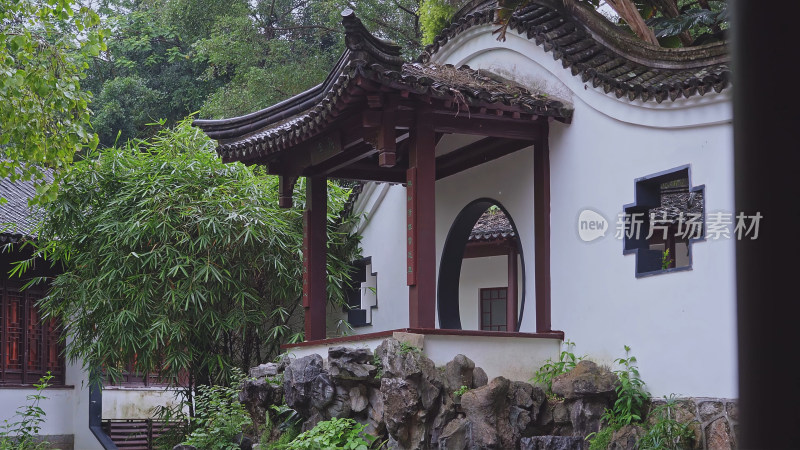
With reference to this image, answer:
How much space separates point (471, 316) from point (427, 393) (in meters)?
7.94

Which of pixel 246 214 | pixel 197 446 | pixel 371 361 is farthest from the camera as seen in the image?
pixel 246 214

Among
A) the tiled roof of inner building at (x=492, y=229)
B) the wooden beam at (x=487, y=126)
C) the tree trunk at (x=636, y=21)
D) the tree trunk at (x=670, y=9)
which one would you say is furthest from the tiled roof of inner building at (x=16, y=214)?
the tree trunk at (x=670, y=9)

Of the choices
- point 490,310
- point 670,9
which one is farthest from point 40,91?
point 490,310

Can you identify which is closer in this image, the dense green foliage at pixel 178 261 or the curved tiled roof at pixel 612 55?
the curved tiled roof at pixel 612 55

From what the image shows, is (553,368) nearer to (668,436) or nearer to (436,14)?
(668,436)

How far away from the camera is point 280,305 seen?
11.0 meters

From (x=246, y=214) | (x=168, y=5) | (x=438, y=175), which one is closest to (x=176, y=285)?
(x=246, y=214)

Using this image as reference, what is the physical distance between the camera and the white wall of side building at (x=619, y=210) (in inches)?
248

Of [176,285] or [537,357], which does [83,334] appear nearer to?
[176,285]

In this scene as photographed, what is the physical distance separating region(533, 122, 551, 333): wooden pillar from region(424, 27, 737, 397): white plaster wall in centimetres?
6

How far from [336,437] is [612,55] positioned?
3.94m

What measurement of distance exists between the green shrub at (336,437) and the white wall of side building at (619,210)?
1906 millimetres

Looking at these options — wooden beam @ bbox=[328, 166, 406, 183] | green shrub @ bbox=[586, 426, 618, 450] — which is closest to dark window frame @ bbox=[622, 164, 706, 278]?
green shrub @ bbox=[586, 426, 618, 450]

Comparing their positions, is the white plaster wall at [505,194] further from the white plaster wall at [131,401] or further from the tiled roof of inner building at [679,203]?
the white plaster wall at [131,401]
